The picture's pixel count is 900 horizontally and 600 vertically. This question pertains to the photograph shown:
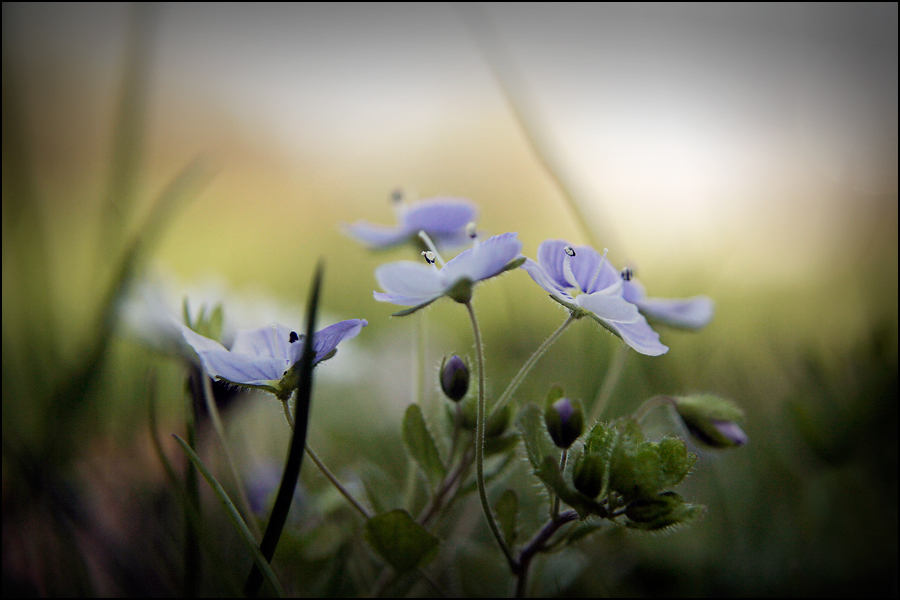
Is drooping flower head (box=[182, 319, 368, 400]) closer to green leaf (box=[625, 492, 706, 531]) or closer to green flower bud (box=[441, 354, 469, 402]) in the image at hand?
green flower bud (box=[441, 354, 469, 402])

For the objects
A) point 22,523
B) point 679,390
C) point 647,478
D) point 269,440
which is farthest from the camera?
point 269,440

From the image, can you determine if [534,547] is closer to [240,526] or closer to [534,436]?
[534,436]

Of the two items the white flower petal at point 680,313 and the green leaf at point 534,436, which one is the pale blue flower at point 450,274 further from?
the white flower petal at point 680,313

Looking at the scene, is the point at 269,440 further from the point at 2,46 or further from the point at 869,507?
the point at 869,507

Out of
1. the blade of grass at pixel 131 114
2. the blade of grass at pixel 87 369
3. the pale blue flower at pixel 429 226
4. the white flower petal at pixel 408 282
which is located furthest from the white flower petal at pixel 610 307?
the blade of grass at pixel 131 114

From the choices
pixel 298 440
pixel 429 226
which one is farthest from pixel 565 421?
pixel 429 226

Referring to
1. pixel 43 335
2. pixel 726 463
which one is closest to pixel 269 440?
pixel 43 335
